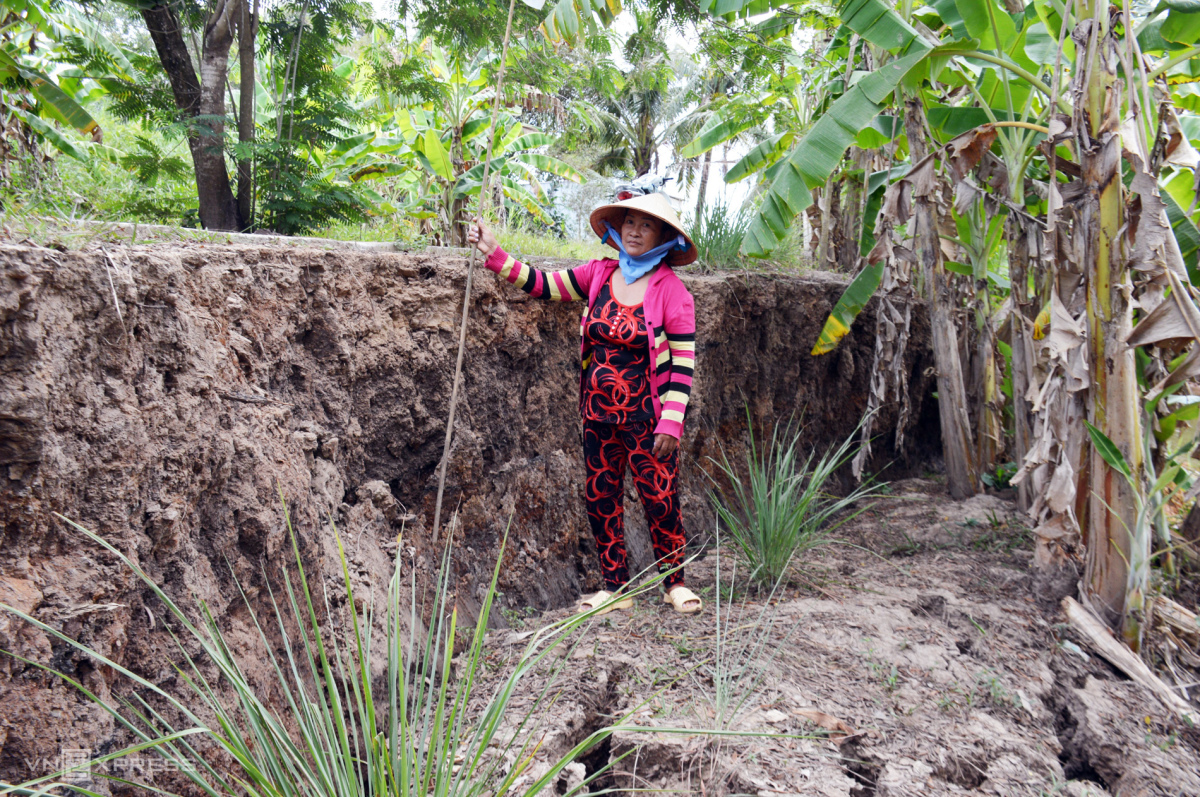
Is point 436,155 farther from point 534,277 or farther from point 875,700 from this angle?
point 875,700

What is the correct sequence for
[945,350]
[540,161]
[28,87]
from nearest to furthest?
[28,87], [945,350], [540,161]

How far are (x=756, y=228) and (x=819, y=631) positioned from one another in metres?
2.45

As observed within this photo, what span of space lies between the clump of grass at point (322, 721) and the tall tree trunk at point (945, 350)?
3.78 m

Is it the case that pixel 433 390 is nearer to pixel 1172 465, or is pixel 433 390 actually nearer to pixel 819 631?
pixel 819 631

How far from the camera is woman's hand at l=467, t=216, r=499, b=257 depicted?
10.0 feet

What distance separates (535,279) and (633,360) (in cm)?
62

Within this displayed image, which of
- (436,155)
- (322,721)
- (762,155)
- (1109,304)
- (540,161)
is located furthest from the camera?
(540,161)

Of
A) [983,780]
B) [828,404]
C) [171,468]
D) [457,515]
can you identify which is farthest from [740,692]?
[828,404]

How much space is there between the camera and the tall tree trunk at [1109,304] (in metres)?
3.24

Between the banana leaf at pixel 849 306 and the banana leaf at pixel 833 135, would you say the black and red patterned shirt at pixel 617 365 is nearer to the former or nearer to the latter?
the banana leaf at pixel 833 135

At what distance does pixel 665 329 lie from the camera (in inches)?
135

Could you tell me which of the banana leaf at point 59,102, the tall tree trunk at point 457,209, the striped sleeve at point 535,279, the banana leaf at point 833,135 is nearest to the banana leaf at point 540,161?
the tall tree trunk at point 457,209

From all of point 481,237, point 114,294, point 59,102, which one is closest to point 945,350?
point 481,237

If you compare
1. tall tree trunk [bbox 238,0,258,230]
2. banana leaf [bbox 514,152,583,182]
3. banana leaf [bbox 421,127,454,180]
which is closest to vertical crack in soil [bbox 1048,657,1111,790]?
tall tree trunk [bbox 238,0,258,230]
